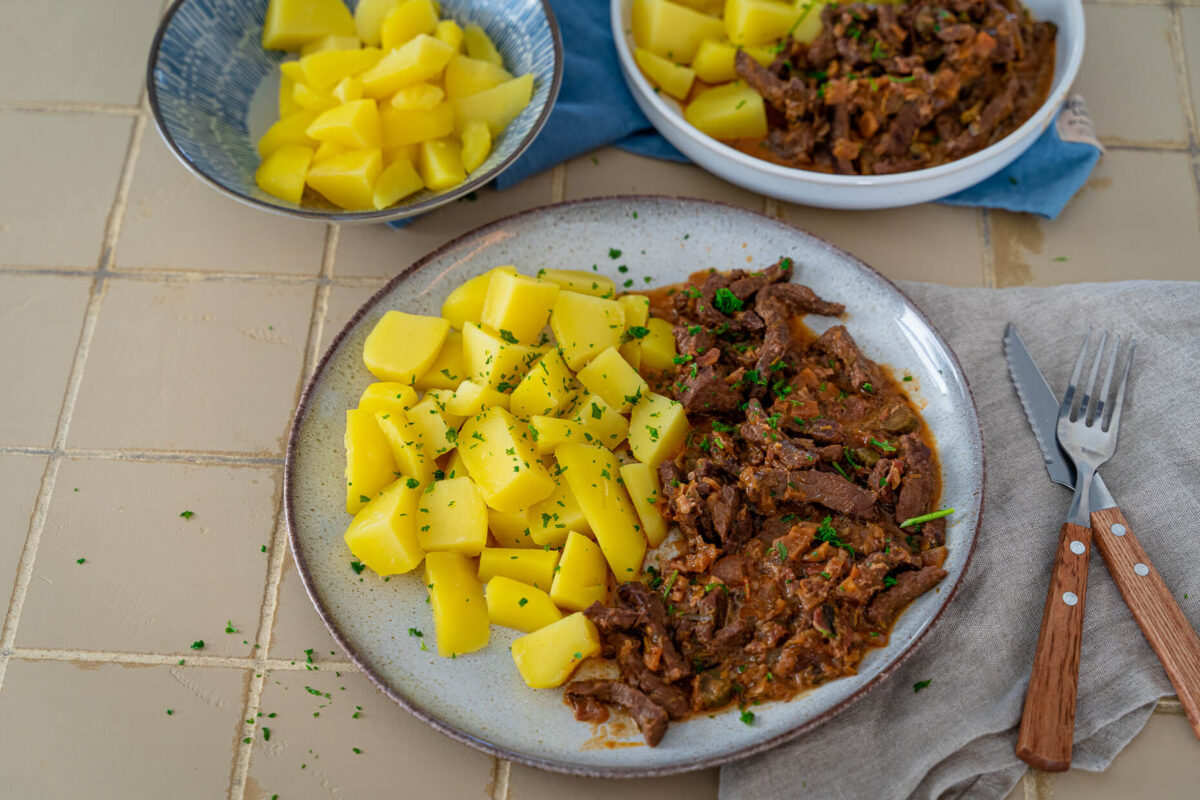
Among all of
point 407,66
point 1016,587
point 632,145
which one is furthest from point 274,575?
point 1016,587

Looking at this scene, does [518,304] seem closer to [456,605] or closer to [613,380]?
[613,380]

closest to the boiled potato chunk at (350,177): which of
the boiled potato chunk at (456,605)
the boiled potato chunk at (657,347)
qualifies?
the boiled potato chunk at (657,347)

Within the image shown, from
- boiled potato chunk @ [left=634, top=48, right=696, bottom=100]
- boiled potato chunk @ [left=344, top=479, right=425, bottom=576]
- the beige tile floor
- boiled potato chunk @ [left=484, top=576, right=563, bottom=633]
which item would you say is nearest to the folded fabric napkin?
the beige tile floor

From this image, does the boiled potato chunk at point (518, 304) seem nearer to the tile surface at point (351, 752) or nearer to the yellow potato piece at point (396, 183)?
the yellow potato piece at point (396, 183)

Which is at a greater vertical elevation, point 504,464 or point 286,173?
point 286,173

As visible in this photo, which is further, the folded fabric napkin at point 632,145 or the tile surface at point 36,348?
the folded fabric napkin at point 632,145
